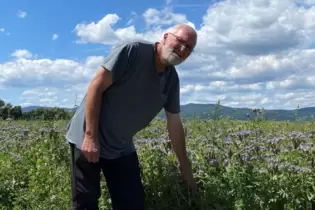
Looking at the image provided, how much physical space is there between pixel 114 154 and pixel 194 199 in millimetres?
882

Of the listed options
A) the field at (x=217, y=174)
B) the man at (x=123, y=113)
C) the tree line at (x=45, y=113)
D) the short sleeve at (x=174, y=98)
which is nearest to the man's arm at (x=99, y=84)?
the man at (x=123, y=113)

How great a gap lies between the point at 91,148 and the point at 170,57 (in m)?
0.93

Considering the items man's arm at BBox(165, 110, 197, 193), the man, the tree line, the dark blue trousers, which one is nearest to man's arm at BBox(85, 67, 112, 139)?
the man

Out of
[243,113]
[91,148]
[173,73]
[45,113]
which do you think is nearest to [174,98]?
[173,73]

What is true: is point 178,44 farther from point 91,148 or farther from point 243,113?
point 243,113

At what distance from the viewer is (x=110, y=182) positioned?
4.27 m

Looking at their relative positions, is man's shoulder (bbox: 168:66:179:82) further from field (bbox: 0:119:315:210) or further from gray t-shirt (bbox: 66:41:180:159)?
field (bbox: 0:119:315:210)

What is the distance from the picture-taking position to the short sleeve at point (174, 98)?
4.18 m

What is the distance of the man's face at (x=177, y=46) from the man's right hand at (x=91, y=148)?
836 millimetres

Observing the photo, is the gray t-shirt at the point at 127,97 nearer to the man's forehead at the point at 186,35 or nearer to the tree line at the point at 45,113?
the man's forehead at the point at 186,35

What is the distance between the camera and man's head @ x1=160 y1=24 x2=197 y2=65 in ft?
12.3

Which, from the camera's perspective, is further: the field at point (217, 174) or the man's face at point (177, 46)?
the field at point (217, 174)

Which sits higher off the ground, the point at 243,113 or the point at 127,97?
the point at 127,97

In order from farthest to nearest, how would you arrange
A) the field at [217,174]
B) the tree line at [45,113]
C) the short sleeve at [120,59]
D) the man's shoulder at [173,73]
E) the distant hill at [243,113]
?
the tree line at [45,113] < the distant hill at [243,113] < the field at [217,174] < the man's shoulder at [173,73] < the short sleeve at [120,59]
